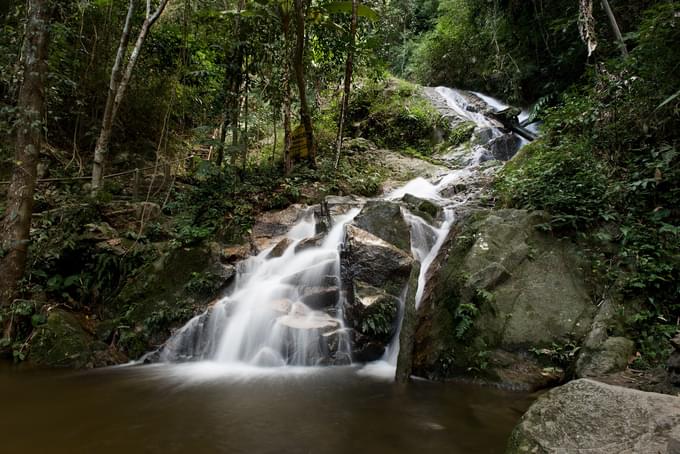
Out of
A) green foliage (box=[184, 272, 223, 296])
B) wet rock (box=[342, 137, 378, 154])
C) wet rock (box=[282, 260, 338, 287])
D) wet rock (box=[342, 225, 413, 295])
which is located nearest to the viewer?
wet rock (box=[342, 225, 413, 295])

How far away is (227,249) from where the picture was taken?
7.55m

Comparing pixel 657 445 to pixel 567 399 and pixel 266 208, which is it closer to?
pixel 567 399

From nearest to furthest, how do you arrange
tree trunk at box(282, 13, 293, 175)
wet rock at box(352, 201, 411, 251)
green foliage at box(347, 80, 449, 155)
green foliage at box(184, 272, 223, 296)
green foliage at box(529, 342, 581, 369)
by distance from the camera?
green foliage at box(529, 342, 581, 369)
green foliage at box(184, 272, 223, 296)
wet rock at box(352, 201, 411, 251)
tree trunk at box(282, 13, 293, 175)
green foliage at box(347, 80, 449, 155)

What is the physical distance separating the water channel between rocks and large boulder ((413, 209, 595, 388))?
383mm

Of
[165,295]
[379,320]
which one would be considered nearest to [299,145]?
[165,295]

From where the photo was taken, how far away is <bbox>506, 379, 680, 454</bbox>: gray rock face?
2.12m

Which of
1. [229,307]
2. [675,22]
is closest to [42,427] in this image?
[229,307]

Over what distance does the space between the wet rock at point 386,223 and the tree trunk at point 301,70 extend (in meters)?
4.04

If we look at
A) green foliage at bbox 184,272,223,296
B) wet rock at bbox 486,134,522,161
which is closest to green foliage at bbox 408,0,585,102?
wet rock at bbox 486,134,522,161

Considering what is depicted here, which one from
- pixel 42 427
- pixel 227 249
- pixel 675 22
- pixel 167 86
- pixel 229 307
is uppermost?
pixel 167 86

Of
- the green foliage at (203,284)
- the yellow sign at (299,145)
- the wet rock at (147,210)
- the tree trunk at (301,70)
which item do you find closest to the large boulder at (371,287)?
the green foliage at (203,284)

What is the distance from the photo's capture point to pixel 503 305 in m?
4.97

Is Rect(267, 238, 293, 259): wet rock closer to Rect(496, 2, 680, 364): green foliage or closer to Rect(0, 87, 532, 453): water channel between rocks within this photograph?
Rect(0, 87, 532, 453): water channel between rocks

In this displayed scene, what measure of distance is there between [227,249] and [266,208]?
1.83 meters
